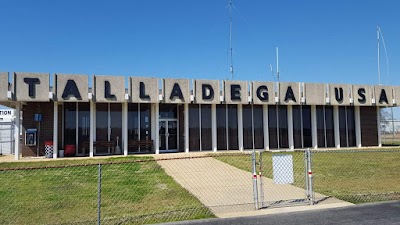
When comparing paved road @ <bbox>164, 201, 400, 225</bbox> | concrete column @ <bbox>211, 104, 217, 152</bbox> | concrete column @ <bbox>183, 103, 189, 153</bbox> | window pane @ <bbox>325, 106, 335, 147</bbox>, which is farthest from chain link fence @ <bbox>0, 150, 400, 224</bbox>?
window pane @ <bbox>325, 106, 335, 147</bbox>

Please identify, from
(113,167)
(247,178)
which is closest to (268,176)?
(247,178)

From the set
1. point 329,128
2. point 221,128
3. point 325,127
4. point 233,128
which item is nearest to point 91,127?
point 221,128

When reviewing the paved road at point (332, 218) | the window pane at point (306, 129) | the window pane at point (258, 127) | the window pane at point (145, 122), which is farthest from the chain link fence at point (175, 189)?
the window pane at point (306, 129)

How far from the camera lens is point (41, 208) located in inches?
340

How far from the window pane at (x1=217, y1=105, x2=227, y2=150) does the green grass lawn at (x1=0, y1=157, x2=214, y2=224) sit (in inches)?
340

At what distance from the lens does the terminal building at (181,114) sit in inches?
756

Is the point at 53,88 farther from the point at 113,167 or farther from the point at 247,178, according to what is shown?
the point at 247,178

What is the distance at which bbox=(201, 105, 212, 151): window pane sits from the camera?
22484 millimetres

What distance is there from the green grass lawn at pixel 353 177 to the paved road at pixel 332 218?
1.13 metres

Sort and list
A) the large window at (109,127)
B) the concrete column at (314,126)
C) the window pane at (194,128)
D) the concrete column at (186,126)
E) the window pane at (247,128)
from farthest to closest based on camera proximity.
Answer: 1. the concrete column at (314,126)
2. the window pane at (247,128)
3. the window pane at (194,128)
4. the concrete column at (186,126)
5. the large window at (109,127)

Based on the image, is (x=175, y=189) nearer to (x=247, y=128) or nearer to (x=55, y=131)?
(x=55, y=131)

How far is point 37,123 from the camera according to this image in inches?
808

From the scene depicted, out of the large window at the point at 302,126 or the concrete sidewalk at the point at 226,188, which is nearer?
the concrete sidewalk at the point at 226,188

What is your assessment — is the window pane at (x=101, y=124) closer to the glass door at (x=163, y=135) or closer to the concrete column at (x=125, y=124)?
the concrete column at (x=125, y=124)
